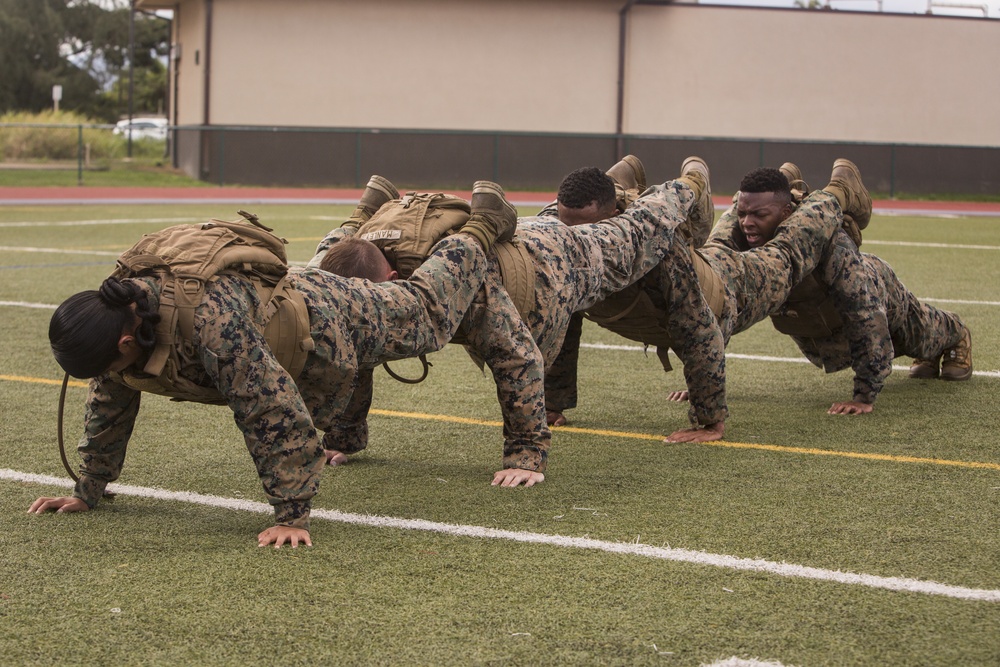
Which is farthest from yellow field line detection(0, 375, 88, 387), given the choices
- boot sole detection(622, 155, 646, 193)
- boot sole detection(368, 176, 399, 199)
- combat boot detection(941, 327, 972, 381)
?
combat boot detection(941, 327, 972, 381)

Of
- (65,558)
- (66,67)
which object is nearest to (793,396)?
(65,558)

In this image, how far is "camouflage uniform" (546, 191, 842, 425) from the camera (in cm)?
620

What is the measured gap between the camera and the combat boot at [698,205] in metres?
6.77

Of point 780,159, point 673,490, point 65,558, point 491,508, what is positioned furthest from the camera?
point 780,159

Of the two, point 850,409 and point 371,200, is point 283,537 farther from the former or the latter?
point 850,409

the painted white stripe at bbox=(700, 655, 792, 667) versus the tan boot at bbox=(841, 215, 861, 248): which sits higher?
the tan boot at bbox=(841, 215, 861, 248)

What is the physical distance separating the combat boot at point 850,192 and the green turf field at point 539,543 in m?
1.11

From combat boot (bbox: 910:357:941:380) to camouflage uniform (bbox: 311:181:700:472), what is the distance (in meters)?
2.46

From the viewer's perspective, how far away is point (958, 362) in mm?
7867

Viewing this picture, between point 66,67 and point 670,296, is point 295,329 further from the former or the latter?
point 66,67

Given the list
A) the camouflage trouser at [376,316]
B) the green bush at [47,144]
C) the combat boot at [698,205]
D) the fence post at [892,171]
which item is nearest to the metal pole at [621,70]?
the fence post at [892,171]

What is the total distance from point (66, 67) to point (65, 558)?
5870 cm

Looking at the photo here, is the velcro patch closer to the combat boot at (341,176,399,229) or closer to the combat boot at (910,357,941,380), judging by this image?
the combat boot at (341,176,399,229)

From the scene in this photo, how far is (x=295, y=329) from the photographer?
4340 mm
